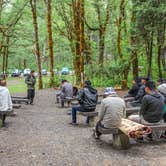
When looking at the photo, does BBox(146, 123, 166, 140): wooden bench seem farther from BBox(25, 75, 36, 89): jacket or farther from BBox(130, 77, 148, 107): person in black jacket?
BBox(25, 75, 36, 89): jacket

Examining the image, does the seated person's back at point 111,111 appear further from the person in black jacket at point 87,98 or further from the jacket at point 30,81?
the jacket at point 30,81

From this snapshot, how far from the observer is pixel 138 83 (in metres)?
14.9

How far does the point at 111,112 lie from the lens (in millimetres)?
9031

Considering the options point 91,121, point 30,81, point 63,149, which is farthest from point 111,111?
point 30,81

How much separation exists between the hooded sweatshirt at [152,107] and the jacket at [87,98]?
3340 mm

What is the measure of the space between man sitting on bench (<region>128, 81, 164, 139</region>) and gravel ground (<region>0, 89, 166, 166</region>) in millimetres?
640

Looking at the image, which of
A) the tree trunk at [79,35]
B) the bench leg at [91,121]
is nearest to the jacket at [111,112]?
the bench leg at [91,121]

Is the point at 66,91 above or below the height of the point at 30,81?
below

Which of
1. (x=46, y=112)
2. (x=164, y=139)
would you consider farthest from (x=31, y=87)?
(x=164, y=139)

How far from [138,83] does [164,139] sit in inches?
218

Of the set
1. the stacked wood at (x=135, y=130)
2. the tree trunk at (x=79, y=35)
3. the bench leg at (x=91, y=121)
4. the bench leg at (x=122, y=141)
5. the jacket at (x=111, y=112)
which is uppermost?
the tree trunk at (x=79, y=35)

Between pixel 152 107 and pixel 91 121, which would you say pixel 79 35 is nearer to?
pixel 91 121

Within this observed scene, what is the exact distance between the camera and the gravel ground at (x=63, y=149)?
748 cm

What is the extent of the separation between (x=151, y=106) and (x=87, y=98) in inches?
141
